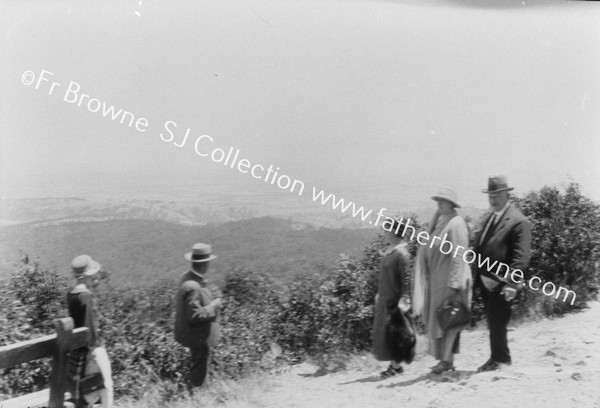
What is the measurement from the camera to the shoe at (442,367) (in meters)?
4.26

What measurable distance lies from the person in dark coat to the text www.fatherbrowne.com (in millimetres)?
88

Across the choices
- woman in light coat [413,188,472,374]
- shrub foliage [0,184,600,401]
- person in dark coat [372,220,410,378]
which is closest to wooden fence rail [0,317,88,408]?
shrub foliage [0,184,600,401]

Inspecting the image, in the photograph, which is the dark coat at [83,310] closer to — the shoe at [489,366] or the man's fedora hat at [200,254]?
the man's fedora hat at [200,254]

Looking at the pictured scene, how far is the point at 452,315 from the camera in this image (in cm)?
425

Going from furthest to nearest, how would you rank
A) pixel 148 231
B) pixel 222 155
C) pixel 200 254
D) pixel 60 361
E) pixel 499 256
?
pixel 499 256 → pixel 222 155 → pixel 148 231 → pixel 200 254 → pixel 60 361

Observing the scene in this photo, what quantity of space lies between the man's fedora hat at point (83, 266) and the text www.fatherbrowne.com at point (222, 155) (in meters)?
0.90

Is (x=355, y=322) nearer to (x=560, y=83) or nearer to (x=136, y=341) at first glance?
(x=136, y=341)

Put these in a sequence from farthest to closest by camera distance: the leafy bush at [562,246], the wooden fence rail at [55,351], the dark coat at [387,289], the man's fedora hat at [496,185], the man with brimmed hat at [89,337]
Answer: the leafy bush at [562,246] < the man's fedora hat at [496,185] < the dark coat at [387,289] < the man with brimmed hat at [89,337] < the wooden fence rail at [55,351]

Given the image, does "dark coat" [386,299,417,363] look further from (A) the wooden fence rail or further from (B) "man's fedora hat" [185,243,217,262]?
(A) the wooden fence rail

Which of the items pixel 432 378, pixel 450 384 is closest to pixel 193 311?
pixel 432 378

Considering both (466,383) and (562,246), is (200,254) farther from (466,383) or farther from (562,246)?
(562,246)

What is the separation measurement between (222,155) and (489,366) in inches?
95.4

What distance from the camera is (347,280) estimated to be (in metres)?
4.29

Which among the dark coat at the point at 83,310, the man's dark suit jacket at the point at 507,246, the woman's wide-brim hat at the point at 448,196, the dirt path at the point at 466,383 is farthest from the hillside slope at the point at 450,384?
the woman's wide-brim hat at the point at 448,196
